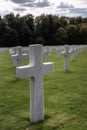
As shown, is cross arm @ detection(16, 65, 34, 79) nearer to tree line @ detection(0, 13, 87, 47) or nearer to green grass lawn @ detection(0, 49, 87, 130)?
Result: green grass lawn @ detection(0, 49, 87, 130)

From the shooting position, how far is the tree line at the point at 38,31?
228 feet

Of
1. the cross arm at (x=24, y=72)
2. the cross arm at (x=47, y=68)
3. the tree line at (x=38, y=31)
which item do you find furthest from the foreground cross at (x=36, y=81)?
the tree line at (x=38, y=31)

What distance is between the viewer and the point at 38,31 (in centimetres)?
7744

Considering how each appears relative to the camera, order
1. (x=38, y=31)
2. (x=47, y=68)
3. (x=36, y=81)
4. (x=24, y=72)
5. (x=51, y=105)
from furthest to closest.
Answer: (x=38, y=31)
(x=51, y=105)
(x=47, y=68)
(x=36, y=81)
(x=24, y=72)

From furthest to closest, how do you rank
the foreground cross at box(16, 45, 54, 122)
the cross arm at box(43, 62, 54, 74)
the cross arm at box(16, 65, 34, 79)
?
the cross arm at box(43, 62, 54, 74) → the foreground cross at box(16, 45, 54, 122) → the cross arm at box(16, 65, 34, 79)

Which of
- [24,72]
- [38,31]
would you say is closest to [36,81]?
[24,72]

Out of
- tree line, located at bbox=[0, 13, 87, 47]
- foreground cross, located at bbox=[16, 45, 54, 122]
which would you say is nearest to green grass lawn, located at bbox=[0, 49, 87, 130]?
foreground cross, located at bbox=[16, 45, 54, 122]

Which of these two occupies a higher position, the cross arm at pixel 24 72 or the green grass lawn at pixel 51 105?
the cross arm at pixel 24 72

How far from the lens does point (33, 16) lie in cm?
8388

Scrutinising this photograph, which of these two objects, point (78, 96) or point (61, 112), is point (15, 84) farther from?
point (61, 112)

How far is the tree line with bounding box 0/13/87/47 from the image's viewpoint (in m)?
69.6

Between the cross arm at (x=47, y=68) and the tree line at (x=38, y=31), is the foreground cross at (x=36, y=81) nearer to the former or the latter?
the cross arm at (x=47, y=68)

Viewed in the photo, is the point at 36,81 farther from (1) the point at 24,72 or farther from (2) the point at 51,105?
(2) the point at 51,105

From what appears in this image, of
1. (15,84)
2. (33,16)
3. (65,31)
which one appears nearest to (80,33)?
(65,31)
